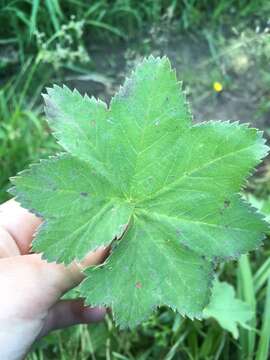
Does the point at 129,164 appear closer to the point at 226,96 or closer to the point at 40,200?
the point at 40,200

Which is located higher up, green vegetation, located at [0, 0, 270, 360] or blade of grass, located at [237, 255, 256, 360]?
green vegetation, located at [0, 0, 270, 360]

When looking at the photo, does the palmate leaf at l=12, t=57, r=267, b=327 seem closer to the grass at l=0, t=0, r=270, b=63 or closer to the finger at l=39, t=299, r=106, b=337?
the finger at l=39, t=299, r=106, b=337

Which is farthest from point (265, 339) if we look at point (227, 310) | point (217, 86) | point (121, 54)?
point (121, 54)

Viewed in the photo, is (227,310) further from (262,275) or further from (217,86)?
(217,86)

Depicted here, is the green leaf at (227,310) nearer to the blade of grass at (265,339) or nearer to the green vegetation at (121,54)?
the blade of grass at (265,339)

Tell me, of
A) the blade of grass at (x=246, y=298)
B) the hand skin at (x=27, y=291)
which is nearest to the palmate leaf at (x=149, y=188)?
the hand skin at (x=27, y=291)

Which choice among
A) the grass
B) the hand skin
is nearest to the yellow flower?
the grass
